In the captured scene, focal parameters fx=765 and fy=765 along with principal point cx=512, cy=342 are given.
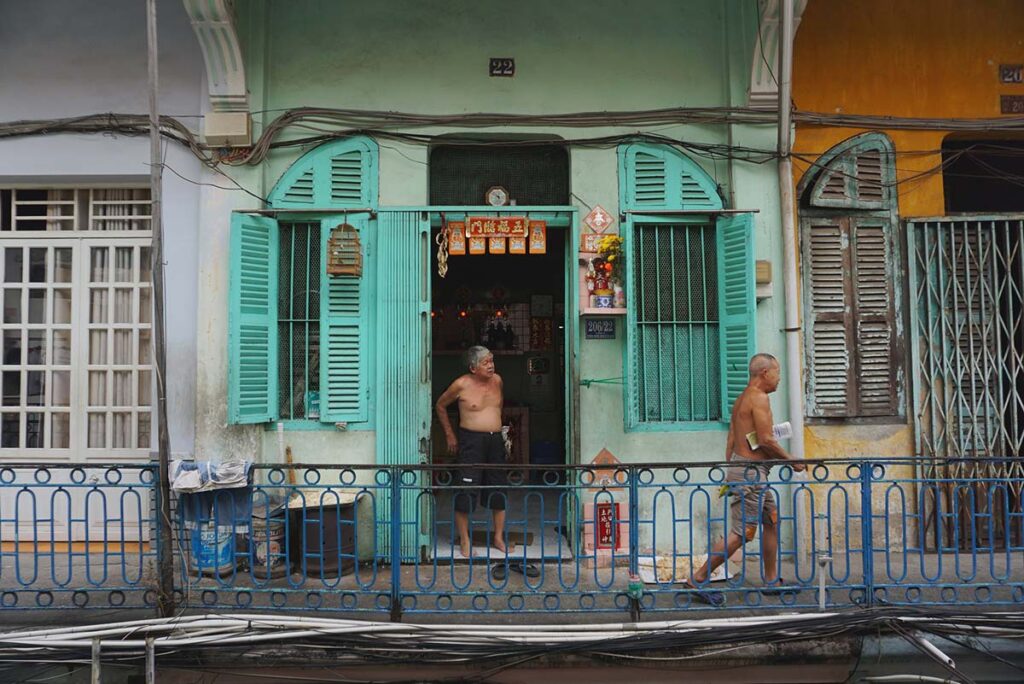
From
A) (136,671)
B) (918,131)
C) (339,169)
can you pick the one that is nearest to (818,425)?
(918,131)

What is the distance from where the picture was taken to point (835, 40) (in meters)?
6.98

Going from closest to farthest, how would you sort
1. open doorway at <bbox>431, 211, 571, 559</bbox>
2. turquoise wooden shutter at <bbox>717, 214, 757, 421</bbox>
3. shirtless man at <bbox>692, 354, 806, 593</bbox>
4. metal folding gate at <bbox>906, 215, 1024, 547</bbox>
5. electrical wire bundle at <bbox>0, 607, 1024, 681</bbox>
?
electrical wire bundle at <bbox>0, 607, 1024, 681</bbox>
shirtless man at <bbox>692, 354, 806, 593</bbox>
turquoise wooden shutter at <bbox>717, 214, 757, 421</bbox>
metal folding gate at <bbox>906, 215, 1024, 547</bbox>
open doorway at <bbox>431, 211, 571, 559</bbox>

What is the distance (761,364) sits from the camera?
5520 millimetres

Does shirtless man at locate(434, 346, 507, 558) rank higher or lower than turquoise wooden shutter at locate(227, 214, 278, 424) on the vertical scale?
lower

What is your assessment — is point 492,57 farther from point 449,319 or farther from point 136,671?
point 136,671

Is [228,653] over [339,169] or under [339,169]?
under

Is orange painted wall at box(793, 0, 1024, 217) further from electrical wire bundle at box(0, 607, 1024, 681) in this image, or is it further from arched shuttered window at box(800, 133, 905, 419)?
electrical wire bundle at box(0, 607, 1024, 681)

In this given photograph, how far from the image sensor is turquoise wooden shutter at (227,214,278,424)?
6141mm

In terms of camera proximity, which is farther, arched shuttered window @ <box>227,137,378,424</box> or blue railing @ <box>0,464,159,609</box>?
arched shuttered window @ <box>227,137,378,424</box>

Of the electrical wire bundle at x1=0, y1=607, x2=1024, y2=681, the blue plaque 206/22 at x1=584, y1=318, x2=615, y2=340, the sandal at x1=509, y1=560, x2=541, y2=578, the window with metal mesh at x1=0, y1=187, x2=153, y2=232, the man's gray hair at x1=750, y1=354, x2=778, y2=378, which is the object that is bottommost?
the electrical wire bundle at x1=0, y1=607, x2=1024, y2=681

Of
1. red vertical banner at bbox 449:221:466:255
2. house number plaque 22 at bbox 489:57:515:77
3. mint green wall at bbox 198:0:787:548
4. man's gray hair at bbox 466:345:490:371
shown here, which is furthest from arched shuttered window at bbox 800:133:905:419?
red vertical banner at bbox 449:221:466:255

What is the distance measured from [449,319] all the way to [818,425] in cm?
506

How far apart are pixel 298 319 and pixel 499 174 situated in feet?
7.16

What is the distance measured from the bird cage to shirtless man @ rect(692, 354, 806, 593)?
324 cm
